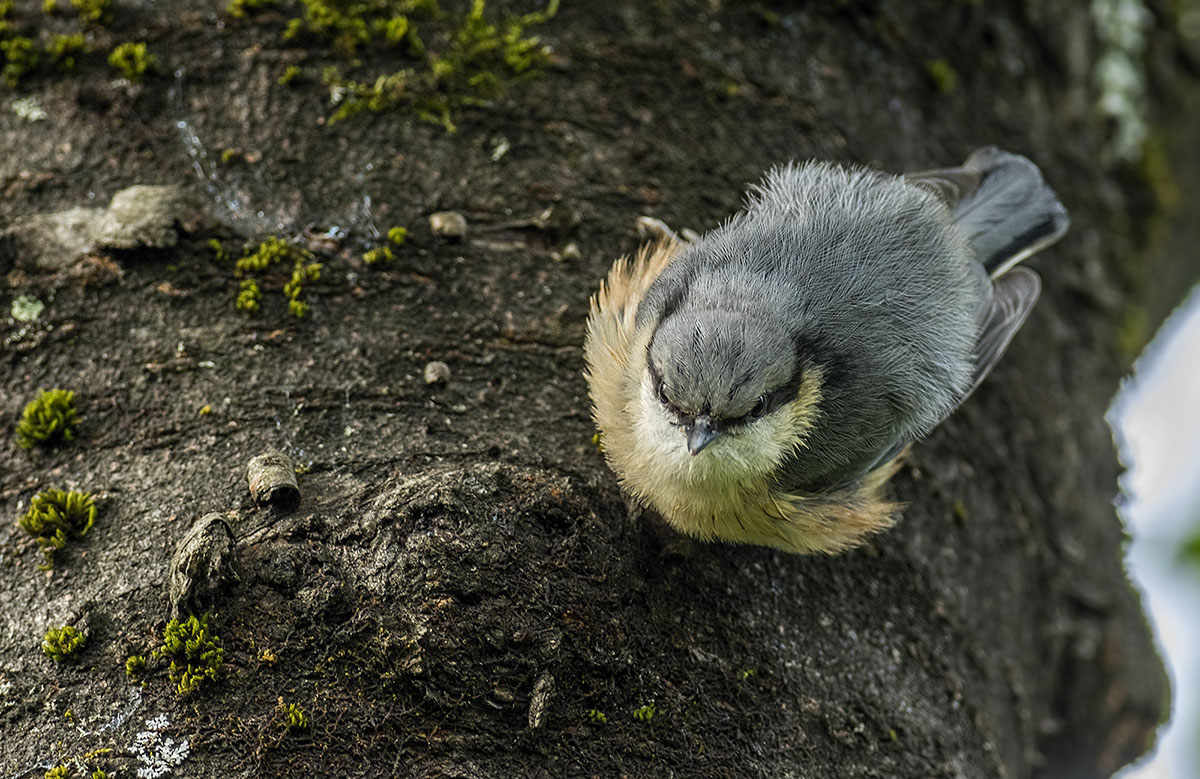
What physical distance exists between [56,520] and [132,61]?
129cm

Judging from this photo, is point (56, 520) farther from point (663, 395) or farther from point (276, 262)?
point (663, 395)

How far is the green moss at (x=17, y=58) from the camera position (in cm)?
255

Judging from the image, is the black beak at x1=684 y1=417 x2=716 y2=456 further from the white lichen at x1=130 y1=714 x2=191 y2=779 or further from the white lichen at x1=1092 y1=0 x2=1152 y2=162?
the white lichen at x1=1092 y1=0 x2=1152 y2=162

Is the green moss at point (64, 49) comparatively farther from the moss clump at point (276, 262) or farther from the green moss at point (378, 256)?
the green moss at point (378, 256)

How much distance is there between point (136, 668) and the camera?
5.98 ft

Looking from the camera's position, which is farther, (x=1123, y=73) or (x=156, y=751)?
(x=1123, y=73)

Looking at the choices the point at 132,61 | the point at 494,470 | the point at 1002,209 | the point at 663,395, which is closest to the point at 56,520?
the point at 494,470

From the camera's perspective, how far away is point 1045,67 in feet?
12.6

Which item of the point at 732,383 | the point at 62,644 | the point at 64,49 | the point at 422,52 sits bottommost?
the point at 62,644

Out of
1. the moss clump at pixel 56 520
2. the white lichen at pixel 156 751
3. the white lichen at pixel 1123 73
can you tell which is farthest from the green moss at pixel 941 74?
the white lichen at pixel 156 751

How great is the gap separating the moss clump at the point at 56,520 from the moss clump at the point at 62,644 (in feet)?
0.71

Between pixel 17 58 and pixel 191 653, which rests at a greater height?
pixel 17 58

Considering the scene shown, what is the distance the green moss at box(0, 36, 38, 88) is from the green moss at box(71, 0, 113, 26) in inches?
6.2

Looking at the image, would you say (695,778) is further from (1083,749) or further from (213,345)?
(1083,749)
